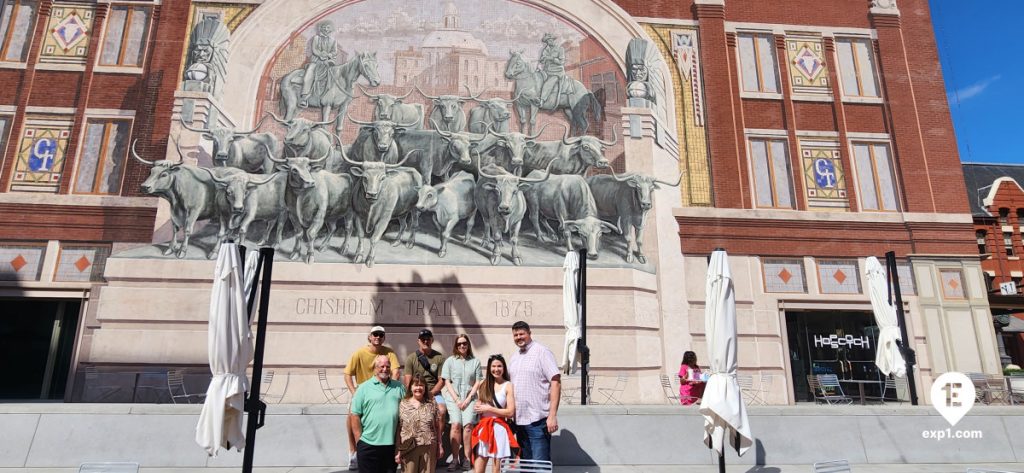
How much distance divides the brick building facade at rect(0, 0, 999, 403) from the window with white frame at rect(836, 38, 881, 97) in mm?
55

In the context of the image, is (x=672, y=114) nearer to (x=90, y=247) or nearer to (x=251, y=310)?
(x=251, y=310)

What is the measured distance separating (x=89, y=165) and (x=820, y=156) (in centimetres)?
2020

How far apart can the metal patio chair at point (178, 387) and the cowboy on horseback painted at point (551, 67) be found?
11205 mm

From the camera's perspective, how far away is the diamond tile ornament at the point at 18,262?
1441 centimetres

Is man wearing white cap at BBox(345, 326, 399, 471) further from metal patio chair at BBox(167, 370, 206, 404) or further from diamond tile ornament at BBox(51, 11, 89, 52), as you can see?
diamond tile ornament at BBox(51, 11, 89, 52)

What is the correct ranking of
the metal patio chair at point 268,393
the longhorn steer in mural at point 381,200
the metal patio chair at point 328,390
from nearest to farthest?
the metal patio chair at point 268,393, the metal patio chair at point 328,390, the longhorn steer in mural at point 381,200

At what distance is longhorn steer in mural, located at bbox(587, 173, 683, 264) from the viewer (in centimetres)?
1512

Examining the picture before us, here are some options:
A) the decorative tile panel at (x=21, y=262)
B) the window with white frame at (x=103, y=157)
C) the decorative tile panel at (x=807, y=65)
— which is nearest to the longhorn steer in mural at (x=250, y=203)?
the window with white frame at (x=103, y=157)

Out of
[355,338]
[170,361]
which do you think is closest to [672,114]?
[355,338]

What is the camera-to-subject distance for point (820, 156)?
17.0 metres

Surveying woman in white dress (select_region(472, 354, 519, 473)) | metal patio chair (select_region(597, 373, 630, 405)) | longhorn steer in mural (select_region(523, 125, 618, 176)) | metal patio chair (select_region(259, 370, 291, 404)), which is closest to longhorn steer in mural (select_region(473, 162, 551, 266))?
longhorn steer in mural (select_region(523, 125, 618, 176))

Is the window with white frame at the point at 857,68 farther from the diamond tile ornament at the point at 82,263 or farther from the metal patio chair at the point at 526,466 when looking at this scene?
the diamond tile ornament at the point at 82,263

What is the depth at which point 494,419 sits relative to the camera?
5.70 m
